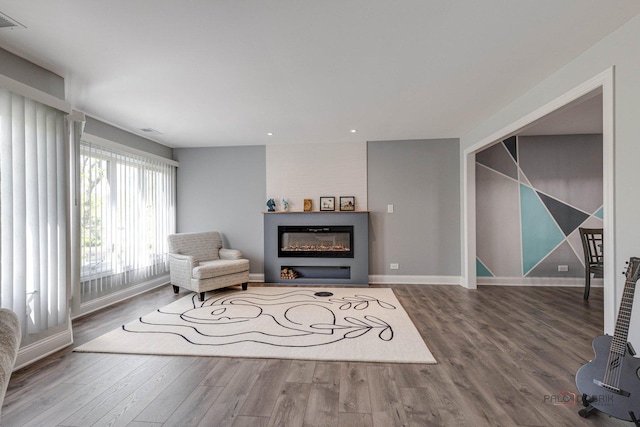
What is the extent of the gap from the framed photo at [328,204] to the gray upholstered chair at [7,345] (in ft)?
14.1

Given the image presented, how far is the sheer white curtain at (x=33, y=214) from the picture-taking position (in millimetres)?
2203

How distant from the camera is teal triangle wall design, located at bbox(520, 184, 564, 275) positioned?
469 cm

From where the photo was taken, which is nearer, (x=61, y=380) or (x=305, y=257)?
(x=61, y=380)

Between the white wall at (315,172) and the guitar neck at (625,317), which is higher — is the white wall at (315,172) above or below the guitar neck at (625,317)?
above

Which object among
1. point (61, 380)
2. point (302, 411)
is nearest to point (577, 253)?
point (302, 411)

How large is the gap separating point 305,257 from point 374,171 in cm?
189

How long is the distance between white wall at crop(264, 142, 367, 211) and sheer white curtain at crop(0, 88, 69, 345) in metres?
2.95

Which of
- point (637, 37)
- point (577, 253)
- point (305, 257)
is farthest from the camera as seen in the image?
point (305, 257)

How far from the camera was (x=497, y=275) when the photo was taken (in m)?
4.77

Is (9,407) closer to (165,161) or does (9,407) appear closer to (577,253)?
(165,161)

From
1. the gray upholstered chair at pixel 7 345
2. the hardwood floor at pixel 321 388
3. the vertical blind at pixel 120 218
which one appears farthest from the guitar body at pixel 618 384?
the vertical blind at pixel 120 218

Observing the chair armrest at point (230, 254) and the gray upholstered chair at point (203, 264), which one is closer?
the gray upholstered chair at point (203, 264)

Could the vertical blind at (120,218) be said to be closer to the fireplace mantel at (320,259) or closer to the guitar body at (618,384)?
the fireplace mantel at (320,259)

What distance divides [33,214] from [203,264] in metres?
2.16
